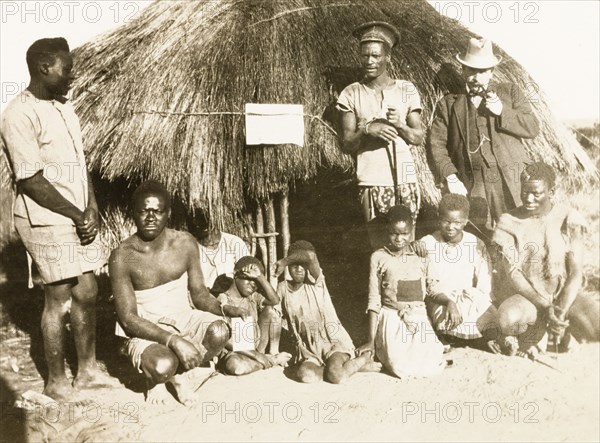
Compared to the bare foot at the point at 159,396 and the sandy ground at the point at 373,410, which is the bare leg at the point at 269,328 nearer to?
the sandy ground at the point at 373,410

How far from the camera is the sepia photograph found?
14.2 ft

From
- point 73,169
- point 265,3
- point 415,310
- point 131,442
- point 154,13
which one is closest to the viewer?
point 131,442

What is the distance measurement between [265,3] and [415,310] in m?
3.03

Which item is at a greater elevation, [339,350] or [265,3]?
[265,3]

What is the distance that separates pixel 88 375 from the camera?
4664mm

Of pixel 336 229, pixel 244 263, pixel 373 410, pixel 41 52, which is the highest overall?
pixel 41 52

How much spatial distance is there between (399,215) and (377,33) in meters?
1.37

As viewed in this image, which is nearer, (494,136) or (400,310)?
(400,310)

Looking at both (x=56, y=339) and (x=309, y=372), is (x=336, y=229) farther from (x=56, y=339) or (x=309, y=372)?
(x=56, y=339)

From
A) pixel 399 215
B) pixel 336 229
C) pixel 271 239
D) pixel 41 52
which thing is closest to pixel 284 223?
pixel 271 239

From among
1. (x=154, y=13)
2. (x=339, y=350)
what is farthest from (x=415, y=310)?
(x=154, y=13)

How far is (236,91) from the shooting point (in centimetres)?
546

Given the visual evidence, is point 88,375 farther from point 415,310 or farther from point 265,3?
point 265,3

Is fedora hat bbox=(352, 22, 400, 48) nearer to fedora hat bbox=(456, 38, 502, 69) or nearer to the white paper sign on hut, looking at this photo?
fedora hat bbox=(456, 38, 502, 69)
